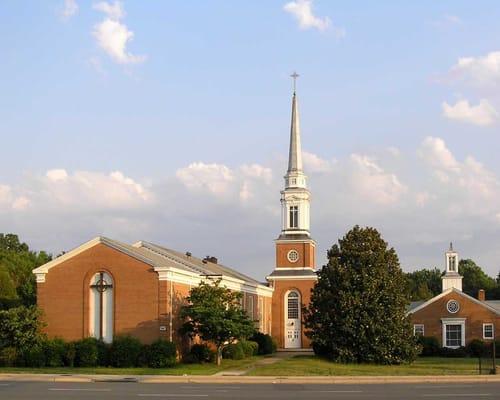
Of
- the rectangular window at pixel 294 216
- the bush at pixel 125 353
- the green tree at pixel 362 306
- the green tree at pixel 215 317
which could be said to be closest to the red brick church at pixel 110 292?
the green tree at pixel 215 317

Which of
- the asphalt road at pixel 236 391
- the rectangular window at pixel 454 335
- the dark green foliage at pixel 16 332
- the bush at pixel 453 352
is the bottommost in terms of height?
the bush at pixel 453 352

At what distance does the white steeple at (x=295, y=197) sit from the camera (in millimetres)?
72812

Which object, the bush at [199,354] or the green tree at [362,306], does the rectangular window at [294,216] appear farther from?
the bush at [199,354]

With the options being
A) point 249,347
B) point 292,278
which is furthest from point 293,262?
point 249,347

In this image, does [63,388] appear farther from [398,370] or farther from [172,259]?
[172,259]

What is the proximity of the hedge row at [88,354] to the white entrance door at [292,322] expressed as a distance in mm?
29999

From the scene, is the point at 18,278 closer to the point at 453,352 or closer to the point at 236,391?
the point at 453,352

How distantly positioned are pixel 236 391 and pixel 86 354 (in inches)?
652

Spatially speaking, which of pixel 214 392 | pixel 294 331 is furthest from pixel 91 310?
pixel 294 331

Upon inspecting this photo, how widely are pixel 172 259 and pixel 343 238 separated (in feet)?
37.0

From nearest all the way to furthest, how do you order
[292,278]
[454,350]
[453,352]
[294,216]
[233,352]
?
1. [233,352]
2. [453,352]
3. [454,350]
4. [292,278]
5. [294,216]

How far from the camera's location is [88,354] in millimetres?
44094

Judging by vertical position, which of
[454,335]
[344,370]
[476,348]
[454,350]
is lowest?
[454,350]

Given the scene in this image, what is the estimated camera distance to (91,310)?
4719cm
